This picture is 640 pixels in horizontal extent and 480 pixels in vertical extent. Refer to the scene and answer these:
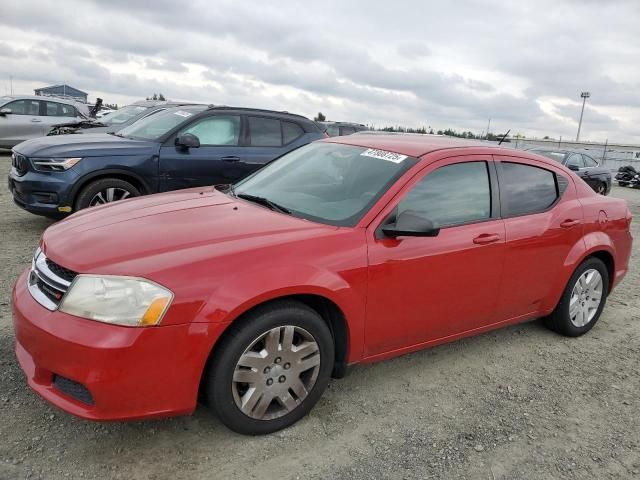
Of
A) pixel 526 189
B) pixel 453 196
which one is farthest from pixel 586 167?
pixel 453 196

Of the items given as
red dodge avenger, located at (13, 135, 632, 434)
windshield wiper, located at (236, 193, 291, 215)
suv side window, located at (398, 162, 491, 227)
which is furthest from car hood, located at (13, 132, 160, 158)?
suv side window, located at (398, 162, 491, 227)

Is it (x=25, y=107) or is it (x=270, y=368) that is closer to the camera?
(x=270, y=368)

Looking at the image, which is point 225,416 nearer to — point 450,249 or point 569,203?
point 450,249

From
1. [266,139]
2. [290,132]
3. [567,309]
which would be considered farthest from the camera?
[290,132]

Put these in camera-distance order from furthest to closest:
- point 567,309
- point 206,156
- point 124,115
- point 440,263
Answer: point 124,115 < point 206,156 < point 567,309 < point 440,263

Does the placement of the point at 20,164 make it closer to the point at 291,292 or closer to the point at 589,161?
the point at 291,292

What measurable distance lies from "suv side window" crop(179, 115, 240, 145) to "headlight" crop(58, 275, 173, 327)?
470 cm

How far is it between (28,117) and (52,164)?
9590 mm

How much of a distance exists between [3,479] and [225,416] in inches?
Answer: 39.4

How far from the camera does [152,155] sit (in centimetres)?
650

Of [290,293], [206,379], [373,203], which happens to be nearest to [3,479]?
[206,379]

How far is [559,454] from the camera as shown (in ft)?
9.43

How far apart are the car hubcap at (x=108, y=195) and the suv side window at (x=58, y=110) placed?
979 centimetres

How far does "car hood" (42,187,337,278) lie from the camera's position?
2.55 meters
